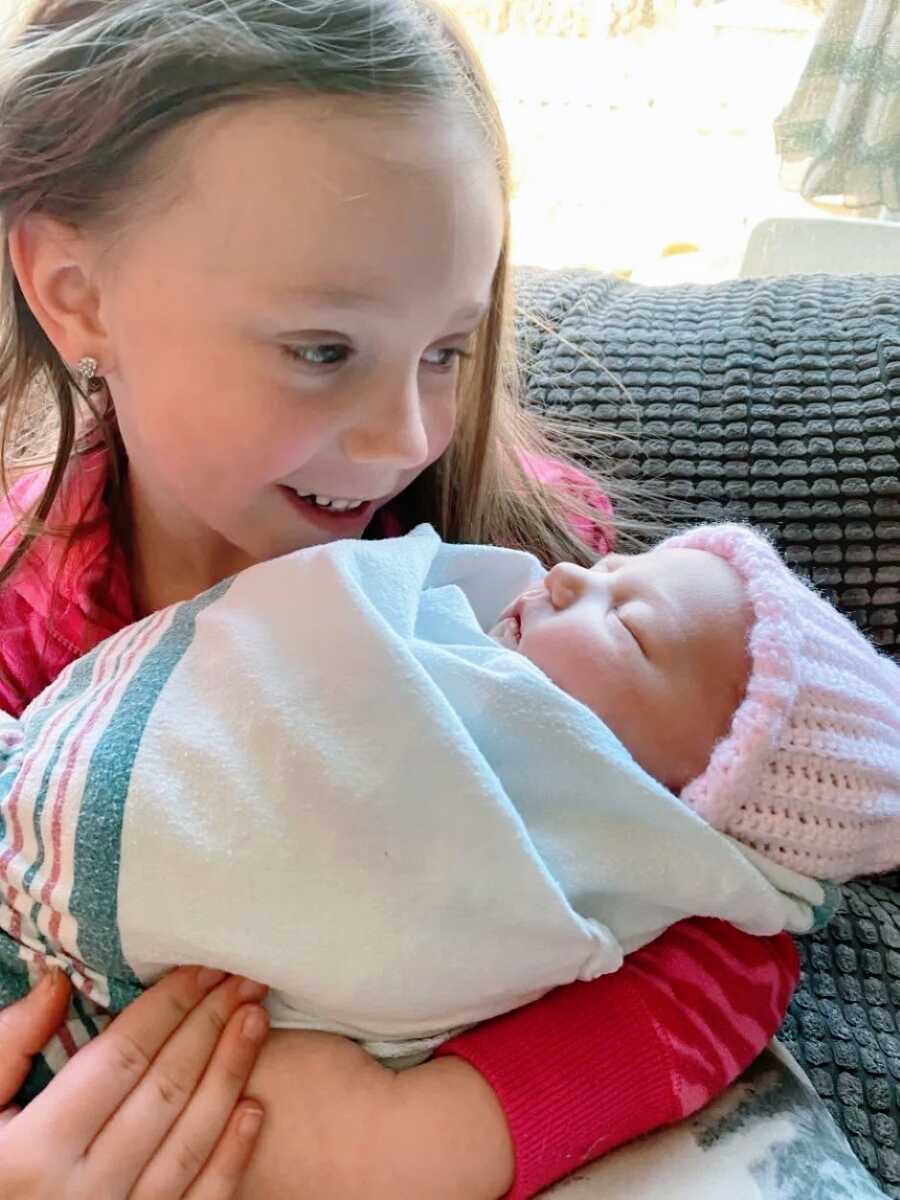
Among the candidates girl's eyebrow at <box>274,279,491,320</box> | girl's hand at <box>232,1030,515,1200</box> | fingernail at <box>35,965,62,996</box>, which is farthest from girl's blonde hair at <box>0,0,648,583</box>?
girl's hand at <box>232,1030,515,1200</box>

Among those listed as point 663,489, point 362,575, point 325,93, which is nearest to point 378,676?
point 362,575

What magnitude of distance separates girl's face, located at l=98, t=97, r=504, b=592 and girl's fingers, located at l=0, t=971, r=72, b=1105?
1.16 feet

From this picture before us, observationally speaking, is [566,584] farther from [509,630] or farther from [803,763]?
[803,763]

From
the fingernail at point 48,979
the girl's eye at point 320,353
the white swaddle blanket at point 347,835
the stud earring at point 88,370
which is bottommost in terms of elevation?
the fingernail at point 48,979

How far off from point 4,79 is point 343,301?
0.33 meters

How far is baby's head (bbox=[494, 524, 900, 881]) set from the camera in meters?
0.70

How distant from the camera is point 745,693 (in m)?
0.72

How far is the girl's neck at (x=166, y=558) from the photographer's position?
0.99 metres

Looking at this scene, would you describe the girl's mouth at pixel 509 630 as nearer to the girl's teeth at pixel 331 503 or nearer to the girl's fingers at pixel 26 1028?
the girl's teeth at pixel 331 503

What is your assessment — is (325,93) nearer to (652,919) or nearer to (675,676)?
(675,676)

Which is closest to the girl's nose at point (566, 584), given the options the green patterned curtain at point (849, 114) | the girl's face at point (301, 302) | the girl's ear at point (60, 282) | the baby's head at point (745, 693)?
the baby's head at point (745, 693)

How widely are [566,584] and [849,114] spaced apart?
4.16ft

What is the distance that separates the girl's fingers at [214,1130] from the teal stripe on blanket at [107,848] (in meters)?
0.07

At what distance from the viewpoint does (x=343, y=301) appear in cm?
71
